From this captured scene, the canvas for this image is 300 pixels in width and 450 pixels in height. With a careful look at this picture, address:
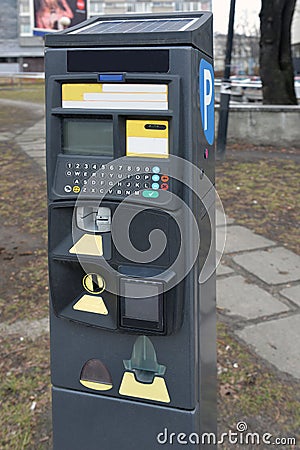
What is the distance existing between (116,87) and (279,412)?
1595mm

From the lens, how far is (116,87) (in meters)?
1.49

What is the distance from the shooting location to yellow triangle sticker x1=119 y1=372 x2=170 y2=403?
5.52 feet

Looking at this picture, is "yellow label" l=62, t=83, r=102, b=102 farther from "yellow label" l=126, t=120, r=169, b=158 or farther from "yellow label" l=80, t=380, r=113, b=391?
"yellow label" l=80, t=380, r=113, b=391

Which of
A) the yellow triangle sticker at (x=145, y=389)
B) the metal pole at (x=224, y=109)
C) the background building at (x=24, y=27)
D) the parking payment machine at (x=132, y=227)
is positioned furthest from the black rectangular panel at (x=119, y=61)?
the background building at (x=24, y=27)

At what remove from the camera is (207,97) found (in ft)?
5.32

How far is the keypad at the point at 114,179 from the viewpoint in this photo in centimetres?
150

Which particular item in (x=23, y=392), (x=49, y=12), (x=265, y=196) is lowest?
(x=23, y=392)

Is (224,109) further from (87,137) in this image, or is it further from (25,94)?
(25,94)

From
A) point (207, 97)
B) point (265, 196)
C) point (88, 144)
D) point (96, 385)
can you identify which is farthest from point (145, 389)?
point (265, 196)

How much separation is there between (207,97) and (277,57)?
26.0ft

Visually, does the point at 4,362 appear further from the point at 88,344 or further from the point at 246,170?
the point at 246,170

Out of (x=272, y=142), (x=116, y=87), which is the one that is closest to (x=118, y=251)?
(x=116, y=87)

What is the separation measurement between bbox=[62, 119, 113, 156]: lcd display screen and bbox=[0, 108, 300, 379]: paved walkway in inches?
64.0

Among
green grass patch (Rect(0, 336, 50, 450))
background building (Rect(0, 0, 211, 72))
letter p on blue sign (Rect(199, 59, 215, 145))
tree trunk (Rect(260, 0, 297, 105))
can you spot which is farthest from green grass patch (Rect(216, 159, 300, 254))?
background building (Rect(0, 0, 211, 72))
